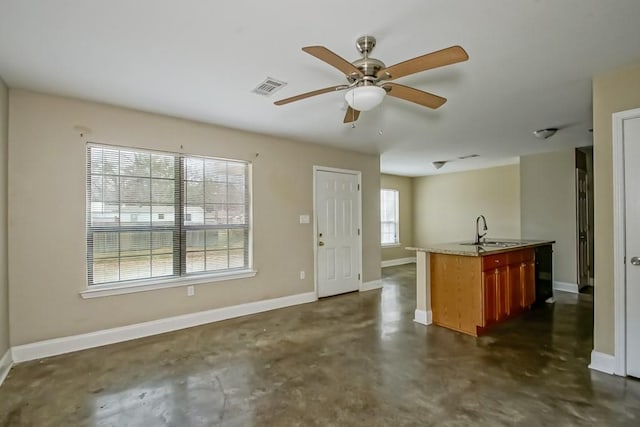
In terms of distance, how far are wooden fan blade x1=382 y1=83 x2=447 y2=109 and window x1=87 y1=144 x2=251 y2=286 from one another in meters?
2.64

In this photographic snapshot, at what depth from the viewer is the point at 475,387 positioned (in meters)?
2.39

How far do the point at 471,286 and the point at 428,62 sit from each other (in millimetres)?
2577

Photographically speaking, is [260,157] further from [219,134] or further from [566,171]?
[566,171]

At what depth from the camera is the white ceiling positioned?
183 centimetres

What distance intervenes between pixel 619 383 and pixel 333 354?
Result: 2.23 m

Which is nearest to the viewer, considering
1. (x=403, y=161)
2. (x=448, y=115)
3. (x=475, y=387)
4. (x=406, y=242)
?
(x=475, y=387)

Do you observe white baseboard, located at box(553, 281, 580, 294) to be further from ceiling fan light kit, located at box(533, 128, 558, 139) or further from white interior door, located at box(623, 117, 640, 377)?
white interior door, located at box(623, 117, 640, 377)

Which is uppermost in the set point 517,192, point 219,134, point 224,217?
point 219,134

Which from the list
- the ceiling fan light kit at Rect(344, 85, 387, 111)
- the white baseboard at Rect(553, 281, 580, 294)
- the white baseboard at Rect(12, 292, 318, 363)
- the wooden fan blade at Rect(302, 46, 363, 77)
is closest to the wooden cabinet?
the white baseboard at Rect(553, 281, 580, 294)

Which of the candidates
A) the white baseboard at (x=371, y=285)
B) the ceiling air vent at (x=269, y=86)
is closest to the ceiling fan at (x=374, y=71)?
the ceiling air vent at (x=269, y=86)

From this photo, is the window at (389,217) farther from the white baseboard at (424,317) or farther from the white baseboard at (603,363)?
the white baseboard at (603,363)

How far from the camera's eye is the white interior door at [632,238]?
8.05ft

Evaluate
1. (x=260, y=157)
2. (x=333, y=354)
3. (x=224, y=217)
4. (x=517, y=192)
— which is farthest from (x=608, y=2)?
(x=517, y=192)

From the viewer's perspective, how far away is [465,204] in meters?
7.94
